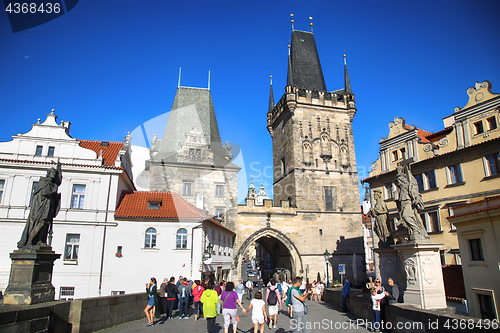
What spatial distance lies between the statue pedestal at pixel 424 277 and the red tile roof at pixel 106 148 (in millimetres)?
17329

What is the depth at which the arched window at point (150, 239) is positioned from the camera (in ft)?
58.5

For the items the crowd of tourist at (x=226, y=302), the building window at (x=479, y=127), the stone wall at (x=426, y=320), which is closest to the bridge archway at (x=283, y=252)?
the crowd of tourist at (x=226, y=302)

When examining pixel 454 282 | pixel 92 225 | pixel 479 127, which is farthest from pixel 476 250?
pixel 92 225

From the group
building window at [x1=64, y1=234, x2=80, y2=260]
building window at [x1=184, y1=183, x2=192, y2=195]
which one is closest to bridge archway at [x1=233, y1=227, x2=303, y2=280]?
building window at [x1=184, y1=183, x2=192, y2=195]

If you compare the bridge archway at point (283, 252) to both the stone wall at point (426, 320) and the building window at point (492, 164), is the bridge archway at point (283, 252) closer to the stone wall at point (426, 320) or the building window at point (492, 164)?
the building window at point (492, 164)

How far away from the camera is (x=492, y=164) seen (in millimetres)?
15891

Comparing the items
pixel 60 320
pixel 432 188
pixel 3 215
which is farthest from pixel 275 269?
pixel 60 320

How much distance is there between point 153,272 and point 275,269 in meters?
16.1

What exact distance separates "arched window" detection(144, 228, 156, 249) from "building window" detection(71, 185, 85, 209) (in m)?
3.86

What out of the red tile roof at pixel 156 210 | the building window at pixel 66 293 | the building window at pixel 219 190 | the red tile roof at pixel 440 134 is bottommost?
the building window at pixel 66 293

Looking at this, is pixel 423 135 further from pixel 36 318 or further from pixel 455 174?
pixel 36 318

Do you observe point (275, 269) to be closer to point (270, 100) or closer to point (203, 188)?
point (203, 188)

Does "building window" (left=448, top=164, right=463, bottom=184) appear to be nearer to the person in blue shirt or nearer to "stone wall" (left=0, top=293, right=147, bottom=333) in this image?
the person in blue shirt

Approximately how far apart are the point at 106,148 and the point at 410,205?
62.9 feet
